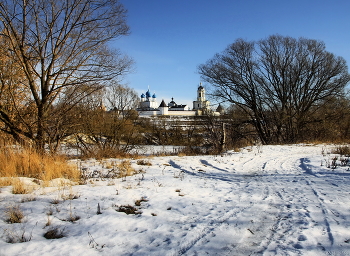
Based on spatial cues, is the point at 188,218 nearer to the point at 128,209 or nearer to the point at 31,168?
the point at 128,209

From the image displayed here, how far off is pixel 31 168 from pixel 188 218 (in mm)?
4219

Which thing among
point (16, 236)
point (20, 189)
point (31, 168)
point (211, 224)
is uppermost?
point (31, 168)

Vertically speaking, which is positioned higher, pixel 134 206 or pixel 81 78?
pixel 81 78

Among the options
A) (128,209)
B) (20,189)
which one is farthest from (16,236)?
(20,189)

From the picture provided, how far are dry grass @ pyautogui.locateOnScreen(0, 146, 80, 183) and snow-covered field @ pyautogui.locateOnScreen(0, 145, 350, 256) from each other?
2.78 ft

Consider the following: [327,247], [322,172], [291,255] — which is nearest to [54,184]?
[291,255]

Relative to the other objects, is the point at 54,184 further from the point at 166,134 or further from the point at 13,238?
the point at 166,134

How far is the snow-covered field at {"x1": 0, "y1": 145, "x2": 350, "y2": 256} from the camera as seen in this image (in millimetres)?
2650

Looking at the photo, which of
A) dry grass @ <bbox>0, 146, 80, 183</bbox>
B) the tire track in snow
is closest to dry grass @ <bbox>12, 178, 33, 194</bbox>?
dry grass @ <bbox>0, 146, 80, 183</bbox>

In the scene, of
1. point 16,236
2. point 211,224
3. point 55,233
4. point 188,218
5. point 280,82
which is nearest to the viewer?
point 16,236

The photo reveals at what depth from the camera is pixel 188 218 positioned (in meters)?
3.56

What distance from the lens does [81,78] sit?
8.30 m

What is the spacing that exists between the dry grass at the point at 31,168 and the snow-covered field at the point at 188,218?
0.85m

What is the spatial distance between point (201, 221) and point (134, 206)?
115 centimetres
